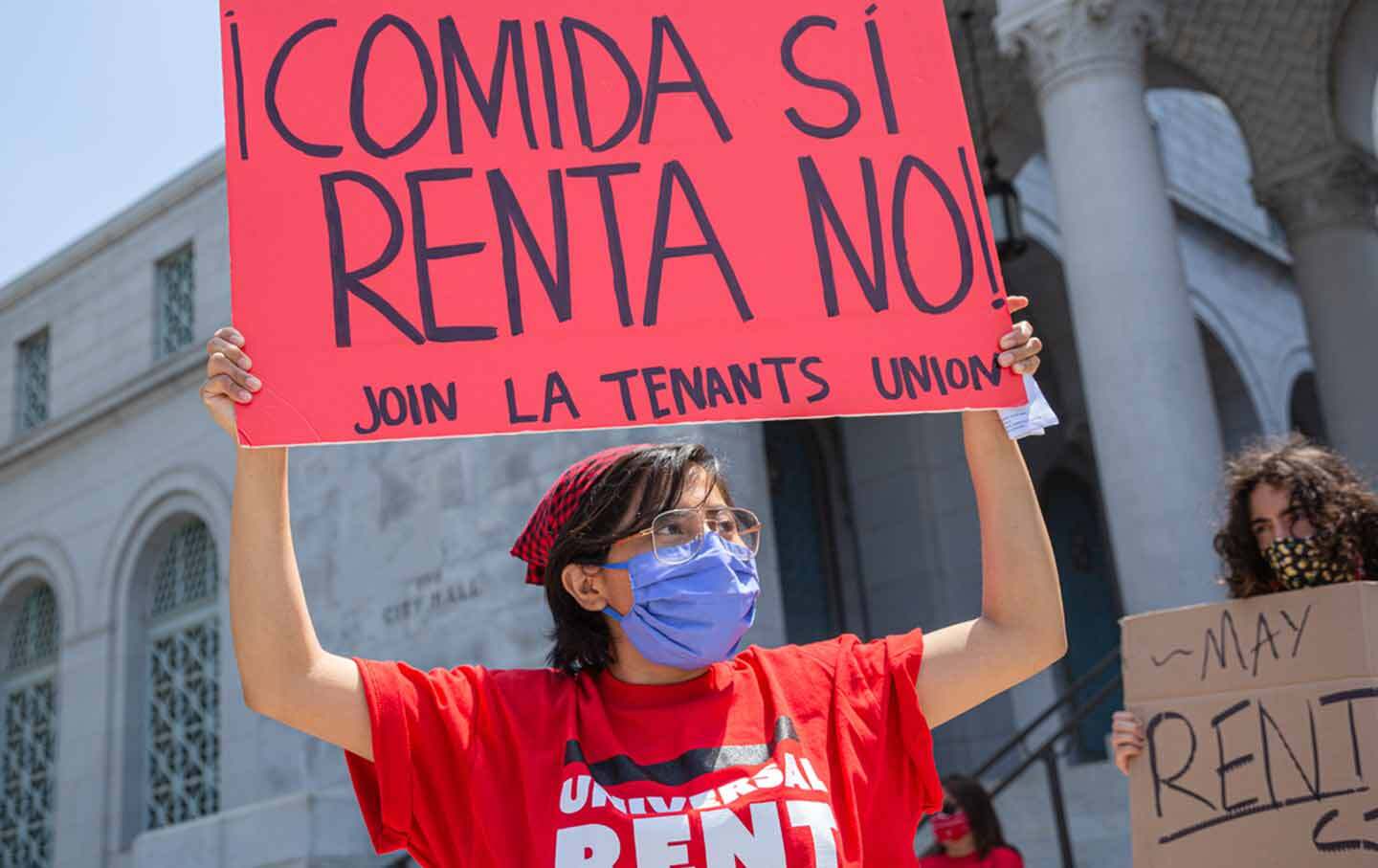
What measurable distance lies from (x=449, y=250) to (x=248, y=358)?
1.35 ft

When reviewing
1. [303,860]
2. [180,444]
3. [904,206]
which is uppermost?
[180,444]

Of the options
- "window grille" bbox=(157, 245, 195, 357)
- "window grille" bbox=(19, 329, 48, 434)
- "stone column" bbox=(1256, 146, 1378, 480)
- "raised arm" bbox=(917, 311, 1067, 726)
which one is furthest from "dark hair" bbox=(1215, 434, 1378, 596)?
"window grille" bbox=(19, 329, 48, 434)

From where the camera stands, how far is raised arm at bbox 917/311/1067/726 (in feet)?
7.24

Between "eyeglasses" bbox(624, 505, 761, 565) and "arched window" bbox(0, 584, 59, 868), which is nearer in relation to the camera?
"eyeglasses" bbox(624, 505, 761, 565)

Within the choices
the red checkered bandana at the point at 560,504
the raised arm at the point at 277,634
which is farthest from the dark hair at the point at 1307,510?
the raised arm at the point at 277,634

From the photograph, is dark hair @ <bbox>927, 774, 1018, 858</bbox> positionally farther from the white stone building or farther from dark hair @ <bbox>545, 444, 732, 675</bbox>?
dark hair @ <bbox>545, 444, 732, 675</bbox>

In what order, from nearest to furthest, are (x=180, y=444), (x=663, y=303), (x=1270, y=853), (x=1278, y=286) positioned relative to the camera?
(x=663, y=303), (x=1270, y=853), (x=180, y=444), (x=1278, y=286)

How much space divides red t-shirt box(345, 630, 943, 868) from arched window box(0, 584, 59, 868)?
14636 millimetres

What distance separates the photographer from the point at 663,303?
→ 2.38 meters

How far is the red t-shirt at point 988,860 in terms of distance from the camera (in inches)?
210

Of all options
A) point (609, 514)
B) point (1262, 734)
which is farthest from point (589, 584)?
point (1262, 734)

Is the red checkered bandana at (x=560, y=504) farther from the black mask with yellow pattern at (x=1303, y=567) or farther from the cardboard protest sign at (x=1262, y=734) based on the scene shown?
the black mask with yellow pattern at (x=1303, y=567)

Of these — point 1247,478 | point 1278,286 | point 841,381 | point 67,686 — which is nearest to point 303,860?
point 1247,478

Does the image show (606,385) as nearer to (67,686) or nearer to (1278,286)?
(67,686)
